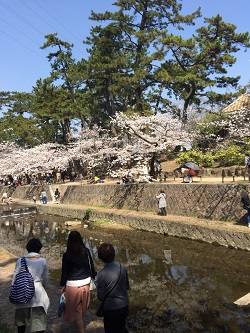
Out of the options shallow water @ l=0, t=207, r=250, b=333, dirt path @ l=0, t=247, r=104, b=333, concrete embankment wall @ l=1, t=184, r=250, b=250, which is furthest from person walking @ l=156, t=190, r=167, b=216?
dirt path @ l=0, t=247, r=104, b=333

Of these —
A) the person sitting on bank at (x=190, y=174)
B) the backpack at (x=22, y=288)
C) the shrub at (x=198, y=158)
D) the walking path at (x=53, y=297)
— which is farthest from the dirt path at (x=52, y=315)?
the shrub at (x=198, y=158)

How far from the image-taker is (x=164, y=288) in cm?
955

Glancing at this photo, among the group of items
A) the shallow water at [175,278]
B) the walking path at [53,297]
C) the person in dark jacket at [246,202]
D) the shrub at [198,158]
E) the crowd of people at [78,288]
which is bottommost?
the shallow water at [175,278]

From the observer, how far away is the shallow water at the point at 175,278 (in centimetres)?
728

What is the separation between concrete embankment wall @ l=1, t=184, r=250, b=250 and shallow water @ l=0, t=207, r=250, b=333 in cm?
54

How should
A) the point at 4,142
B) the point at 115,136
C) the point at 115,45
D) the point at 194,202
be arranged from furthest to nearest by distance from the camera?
the point at 4,142, the point at 115,136, the point at 115,45, the point at 194,202

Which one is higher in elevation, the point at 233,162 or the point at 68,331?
the point at 233,162

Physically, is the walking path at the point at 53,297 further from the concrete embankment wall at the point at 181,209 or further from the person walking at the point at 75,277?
the person walking at the point at 75,277

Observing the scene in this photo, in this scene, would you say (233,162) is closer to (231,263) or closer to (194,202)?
(194,202)

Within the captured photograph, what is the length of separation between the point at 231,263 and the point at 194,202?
5.80 m

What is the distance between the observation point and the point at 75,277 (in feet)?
15.3

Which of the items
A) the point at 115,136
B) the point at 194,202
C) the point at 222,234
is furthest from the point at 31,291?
the point at 115,136

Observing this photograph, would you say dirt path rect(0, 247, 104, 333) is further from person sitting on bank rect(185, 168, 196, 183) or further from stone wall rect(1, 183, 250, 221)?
person sitting on bank rect(185, 168, 196, 183)

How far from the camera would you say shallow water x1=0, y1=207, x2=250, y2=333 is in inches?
287
